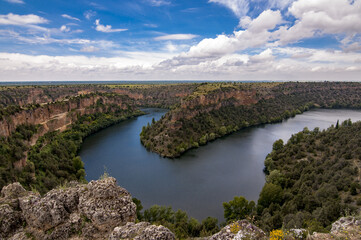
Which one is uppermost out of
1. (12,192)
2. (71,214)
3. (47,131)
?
(12,192)

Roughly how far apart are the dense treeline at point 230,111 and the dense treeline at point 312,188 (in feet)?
92.0

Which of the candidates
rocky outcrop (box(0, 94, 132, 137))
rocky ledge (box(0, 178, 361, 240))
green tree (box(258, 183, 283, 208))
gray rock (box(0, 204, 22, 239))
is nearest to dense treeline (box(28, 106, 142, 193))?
rocky outcrop (box(0, 94, 132, 137))

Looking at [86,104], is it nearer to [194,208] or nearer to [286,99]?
[194,208]

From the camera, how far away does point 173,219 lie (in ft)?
85.4

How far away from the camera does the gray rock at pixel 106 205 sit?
31.8 feet

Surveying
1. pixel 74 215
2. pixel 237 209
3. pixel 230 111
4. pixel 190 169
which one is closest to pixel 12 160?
pixel 74 215

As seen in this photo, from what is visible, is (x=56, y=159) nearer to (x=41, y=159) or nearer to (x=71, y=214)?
(x=41, y=159)

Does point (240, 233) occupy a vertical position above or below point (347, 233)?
above

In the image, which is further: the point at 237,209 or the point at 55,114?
the point at 55,114

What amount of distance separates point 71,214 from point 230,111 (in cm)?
8806

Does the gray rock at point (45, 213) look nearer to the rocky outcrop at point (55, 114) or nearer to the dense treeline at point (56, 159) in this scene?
the dense treeline at point (56, 159)

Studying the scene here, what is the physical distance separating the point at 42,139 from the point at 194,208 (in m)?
43.6

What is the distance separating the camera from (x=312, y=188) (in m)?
29.5

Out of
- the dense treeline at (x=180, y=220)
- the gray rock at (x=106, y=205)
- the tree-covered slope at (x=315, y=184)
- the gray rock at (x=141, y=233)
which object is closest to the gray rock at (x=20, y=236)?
the gray rock at (x=106, y=205)
